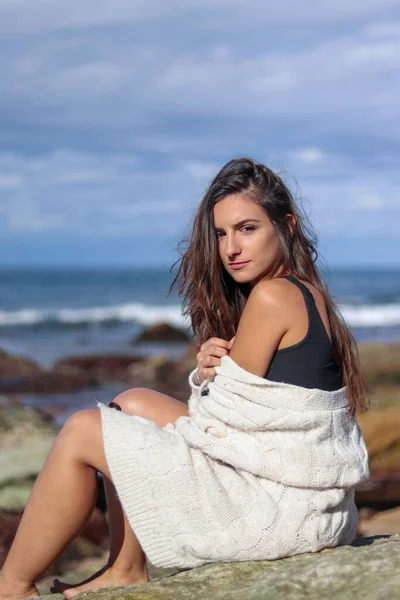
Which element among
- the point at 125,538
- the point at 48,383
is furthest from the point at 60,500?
the point at 48,383

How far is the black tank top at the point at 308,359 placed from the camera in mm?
3125

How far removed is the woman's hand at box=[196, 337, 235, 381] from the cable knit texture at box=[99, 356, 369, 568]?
0.16 meters

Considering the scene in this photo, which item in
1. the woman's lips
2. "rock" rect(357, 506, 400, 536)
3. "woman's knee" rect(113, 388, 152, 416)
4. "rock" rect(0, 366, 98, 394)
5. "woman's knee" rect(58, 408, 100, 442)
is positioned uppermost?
the woman's lips

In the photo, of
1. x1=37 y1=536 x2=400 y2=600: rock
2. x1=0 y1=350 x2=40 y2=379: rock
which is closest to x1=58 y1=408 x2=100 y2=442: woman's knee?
x1=37 y1=536 x2=400 y2=600: rock

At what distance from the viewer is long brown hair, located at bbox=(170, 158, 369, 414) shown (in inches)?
133

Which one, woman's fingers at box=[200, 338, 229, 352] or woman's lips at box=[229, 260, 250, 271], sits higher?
woman's lips at box=[229, 260, 250, 271]

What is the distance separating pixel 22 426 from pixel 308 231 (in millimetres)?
5286

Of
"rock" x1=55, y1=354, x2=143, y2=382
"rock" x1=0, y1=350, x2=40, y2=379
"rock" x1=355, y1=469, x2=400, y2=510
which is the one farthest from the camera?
"rock" x1=55, y1=354, x2=143, y2=382

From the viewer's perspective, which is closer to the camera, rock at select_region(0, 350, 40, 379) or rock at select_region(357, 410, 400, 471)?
rock at select_region(357, 410, 400, 471)

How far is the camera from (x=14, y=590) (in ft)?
10.7

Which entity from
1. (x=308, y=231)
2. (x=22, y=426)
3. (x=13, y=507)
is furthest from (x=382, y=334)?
(x=308, y=231)

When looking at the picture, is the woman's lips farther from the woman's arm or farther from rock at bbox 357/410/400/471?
rock at bbox 357/410/400/471

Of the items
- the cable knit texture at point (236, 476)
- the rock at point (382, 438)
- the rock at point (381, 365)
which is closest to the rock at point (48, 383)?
the rock at point (381, 365)

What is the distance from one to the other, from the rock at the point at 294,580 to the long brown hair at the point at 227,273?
2.08 feet
